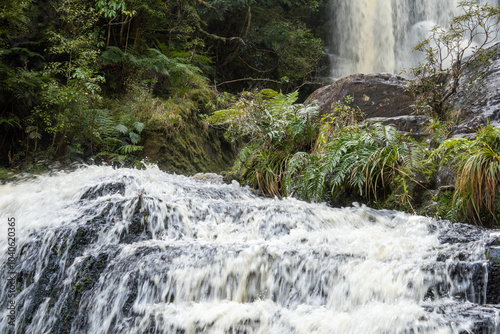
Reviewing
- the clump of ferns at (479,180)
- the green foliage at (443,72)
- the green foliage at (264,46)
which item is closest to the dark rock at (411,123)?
the green foliage at (443,72)

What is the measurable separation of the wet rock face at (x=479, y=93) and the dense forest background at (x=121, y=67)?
438 centimetres

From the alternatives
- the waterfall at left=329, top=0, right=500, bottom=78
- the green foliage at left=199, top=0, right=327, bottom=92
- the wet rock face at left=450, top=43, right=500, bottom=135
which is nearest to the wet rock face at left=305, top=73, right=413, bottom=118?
the wet rock face at left=450, top=43, right=500, bottom=135

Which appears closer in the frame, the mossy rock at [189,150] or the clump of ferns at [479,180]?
the clump of ferns at [479,180]

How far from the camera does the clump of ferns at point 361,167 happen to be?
4.77m

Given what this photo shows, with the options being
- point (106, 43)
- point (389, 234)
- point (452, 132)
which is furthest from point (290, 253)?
point (106, 43)

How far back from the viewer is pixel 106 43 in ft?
30.2

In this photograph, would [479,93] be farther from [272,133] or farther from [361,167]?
[272,133]

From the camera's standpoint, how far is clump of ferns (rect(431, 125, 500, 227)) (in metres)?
3.65

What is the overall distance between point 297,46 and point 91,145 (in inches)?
328

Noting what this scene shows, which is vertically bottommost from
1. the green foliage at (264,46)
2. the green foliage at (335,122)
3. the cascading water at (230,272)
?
the cascading water at (230,272)

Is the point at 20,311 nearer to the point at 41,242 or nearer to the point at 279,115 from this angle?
the point at 41,242

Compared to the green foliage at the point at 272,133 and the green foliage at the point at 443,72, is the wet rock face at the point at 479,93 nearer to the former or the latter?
the green foliage at the point at 443,72

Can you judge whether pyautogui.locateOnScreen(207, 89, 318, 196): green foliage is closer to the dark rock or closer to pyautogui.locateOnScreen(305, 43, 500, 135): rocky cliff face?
pyautogui.locateOnScreen(305, 43, 500, 135): rocky cliff face

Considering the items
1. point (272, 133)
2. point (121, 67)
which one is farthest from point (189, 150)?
point (272, 133)
